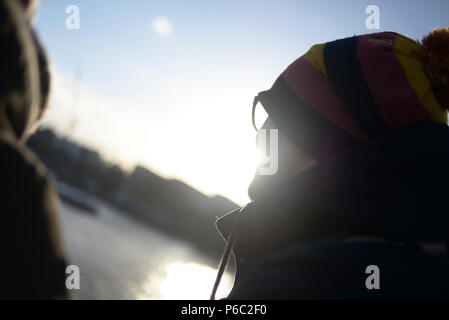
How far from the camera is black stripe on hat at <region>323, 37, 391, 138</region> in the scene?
108 cm

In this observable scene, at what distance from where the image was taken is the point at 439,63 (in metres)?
1.11

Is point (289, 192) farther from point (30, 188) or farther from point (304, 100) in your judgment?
point (30, 188)

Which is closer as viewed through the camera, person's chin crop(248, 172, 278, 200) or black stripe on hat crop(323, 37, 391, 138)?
black stripe on hat crop(323, 37, 391, 138)

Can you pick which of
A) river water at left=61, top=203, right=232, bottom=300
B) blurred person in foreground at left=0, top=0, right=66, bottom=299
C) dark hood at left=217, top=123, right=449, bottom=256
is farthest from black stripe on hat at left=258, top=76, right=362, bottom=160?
river water at left=61, top=203, right=232, bottom=300

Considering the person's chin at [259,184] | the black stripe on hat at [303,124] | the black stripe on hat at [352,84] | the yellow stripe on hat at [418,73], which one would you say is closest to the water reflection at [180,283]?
the person's chin at [259,184]

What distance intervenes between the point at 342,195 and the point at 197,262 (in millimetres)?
31585

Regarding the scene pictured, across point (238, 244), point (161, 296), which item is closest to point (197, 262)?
point (161, 296)

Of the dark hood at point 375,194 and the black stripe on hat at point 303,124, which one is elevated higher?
the black stripe on hat at point 303,124

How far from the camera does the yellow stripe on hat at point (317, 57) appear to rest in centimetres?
126

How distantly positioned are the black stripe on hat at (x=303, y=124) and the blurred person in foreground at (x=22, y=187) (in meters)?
0.94

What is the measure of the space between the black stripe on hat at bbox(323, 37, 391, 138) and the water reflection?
590 inches

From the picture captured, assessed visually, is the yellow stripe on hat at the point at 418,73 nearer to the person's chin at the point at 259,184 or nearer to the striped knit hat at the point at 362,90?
the striped knit hat at the point at 362,90

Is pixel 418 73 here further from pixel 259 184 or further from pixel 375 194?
pixel 259 184

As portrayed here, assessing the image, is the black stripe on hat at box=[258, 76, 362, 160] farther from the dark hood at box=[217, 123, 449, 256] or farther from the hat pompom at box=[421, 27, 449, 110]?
the hat pompom at box=[421, 27, 449, 110]
